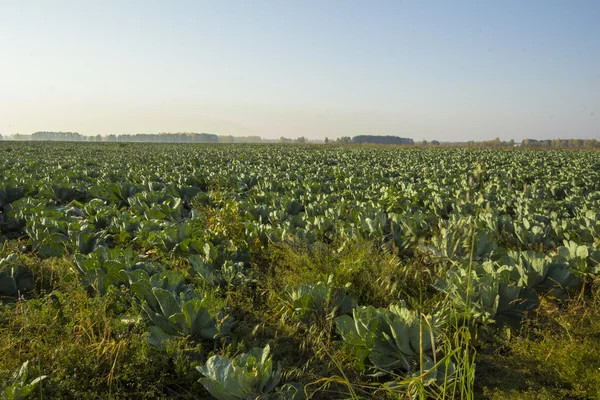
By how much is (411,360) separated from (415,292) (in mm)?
1127

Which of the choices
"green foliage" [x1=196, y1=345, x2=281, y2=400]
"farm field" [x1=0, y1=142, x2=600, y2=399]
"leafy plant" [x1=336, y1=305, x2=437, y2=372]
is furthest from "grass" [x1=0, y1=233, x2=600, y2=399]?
"green foliage" [x1=196, y1=345, x2=281, y2=400]

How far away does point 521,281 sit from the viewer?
3535 millimetres

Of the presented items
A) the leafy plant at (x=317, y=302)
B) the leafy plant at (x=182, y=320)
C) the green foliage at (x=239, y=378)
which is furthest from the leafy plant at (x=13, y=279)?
the leafy plant at (x=317, y=302)

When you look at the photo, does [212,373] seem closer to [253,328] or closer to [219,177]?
[253,328]

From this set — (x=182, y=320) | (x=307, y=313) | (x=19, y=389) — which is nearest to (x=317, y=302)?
(x=307, y=313)

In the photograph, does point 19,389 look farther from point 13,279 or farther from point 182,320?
point 13,279

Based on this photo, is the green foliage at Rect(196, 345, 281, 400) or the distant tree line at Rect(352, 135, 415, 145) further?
the distant tree line at Rect(352, 135, 415, 145)

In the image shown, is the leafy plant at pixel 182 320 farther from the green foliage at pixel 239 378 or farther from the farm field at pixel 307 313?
the green foliage at pixel 239 378

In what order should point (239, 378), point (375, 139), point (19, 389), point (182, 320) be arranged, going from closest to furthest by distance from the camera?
point (19, 389)
point (239, 378)
point (182, 320)
point (375, 139)

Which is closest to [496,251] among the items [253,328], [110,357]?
[253,328]

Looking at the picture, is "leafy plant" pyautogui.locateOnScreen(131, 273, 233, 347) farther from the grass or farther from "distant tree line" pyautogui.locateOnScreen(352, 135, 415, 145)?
"distant tree line" pyautogui.locateOnScreen(352, 135, 415, 145)

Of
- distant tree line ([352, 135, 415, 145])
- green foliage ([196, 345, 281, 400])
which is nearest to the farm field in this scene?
green foliage ([196, 345, 281, 400])

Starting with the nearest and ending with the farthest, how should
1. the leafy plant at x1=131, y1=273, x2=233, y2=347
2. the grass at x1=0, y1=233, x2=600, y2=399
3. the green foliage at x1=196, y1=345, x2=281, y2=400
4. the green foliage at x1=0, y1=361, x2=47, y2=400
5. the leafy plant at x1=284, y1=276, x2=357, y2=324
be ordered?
1. the green foliage at x1=0, y1=361, x2=47, y2=400
2. the green foliage at x1=196, y1=345, x2=281, y2=400
3. the grass at x1=0, y1=233, x2=600, y2=399
4. the leafy plant at x1=131, y1=273, x2=233, y2=347
5. the leafy plant at x1=284, y1=276, x2=357, y2=324

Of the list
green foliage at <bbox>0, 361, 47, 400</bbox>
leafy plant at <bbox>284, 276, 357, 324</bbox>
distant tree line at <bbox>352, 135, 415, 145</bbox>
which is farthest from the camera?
distant tree line at <bbox>352, 135, 415, 145</bbox>
